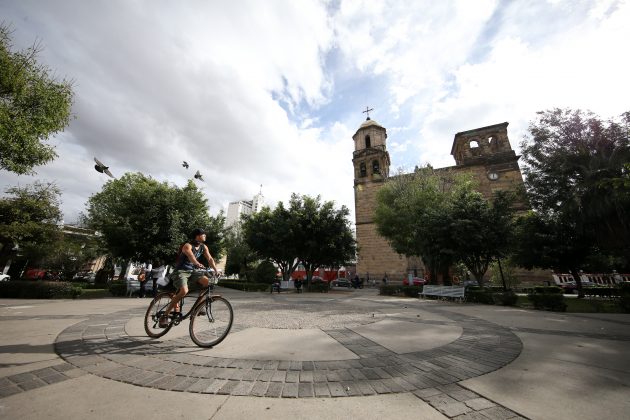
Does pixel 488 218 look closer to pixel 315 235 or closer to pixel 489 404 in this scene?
pixel 315 235

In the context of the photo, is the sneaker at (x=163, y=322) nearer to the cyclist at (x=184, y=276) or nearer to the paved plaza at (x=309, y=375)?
the cyclist at (x=184, y=276)

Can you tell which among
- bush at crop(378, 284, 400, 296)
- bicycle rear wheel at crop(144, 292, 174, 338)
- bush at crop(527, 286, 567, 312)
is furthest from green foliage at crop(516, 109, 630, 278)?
bicycle rear wheel at crop(144, 292, 174, 338)

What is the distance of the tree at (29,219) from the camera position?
1598 centimetres

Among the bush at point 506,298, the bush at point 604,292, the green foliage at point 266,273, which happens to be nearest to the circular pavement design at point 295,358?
the bush at point 506,298

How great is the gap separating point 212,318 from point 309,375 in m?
2.25

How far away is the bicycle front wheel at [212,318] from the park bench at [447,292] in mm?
13217

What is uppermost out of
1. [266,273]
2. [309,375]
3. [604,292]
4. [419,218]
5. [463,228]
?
[419,218]

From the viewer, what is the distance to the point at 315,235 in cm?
2375

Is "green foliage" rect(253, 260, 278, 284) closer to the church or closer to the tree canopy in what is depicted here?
the church

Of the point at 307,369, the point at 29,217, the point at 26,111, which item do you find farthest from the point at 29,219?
the point at 307,369

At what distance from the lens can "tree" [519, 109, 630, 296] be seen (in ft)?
39.5

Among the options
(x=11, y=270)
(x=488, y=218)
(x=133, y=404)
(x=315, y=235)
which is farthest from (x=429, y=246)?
(x=11, y=270)

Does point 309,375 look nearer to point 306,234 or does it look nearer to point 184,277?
point 184,277

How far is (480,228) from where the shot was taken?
573 inches
